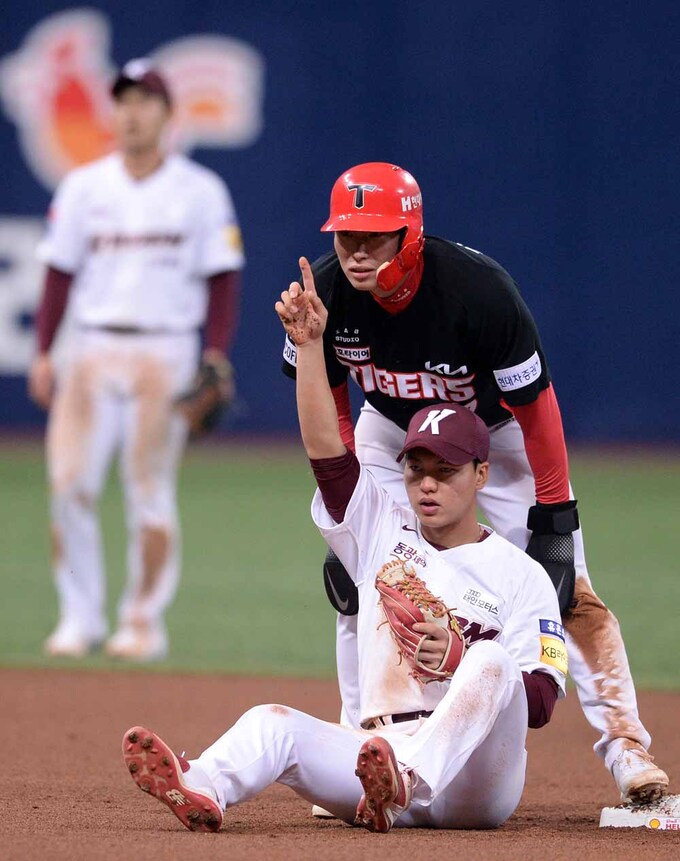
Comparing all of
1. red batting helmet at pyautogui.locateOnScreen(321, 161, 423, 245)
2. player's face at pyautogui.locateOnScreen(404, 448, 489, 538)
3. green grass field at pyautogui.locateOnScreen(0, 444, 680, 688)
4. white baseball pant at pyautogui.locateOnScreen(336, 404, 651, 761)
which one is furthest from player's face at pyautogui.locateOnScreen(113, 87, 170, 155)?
player's face at pyautogui.locateOnScreen(404, 448, 489, 538)

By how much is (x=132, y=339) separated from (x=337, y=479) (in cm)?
406

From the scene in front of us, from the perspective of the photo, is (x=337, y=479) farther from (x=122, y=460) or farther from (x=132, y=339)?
(x=132, y=339)

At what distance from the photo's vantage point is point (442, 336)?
4.67m

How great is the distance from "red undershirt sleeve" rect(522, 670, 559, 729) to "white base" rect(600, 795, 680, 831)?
58 cm

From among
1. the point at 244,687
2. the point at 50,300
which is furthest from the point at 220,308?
the point at 244,687

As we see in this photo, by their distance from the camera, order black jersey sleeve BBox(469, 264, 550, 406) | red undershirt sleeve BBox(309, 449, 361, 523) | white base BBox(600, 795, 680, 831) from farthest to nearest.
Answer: black jersey sleeve BBox(469, 264, 550, 406) → white base BBox(600, 795, 680, 831) → red undershirt sleeve BBox(309, 449, 361, 523)

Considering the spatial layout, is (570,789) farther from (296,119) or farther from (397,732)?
(296,119)

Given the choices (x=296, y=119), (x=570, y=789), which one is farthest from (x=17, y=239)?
(x=570, y=789)

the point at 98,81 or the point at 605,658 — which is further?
the point at 98,81

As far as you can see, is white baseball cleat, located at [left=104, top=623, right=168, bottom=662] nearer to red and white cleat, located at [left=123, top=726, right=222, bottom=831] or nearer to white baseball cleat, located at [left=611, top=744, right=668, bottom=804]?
A: white baseball cleat, located at [left=611, top=744, right=668, bottom=804]

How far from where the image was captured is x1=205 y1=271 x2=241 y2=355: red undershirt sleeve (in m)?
8.38

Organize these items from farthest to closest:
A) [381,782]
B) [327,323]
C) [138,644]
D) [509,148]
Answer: [509,148], [138,644], [327,323], [381,782]

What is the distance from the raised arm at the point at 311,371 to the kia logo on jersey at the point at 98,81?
40.2ft

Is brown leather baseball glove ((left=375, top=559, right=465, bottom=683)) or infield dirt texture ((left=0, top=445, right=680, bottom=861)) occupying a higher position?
brown leather baseball glove ((left=375, top=559, right=465, bottom=683))
